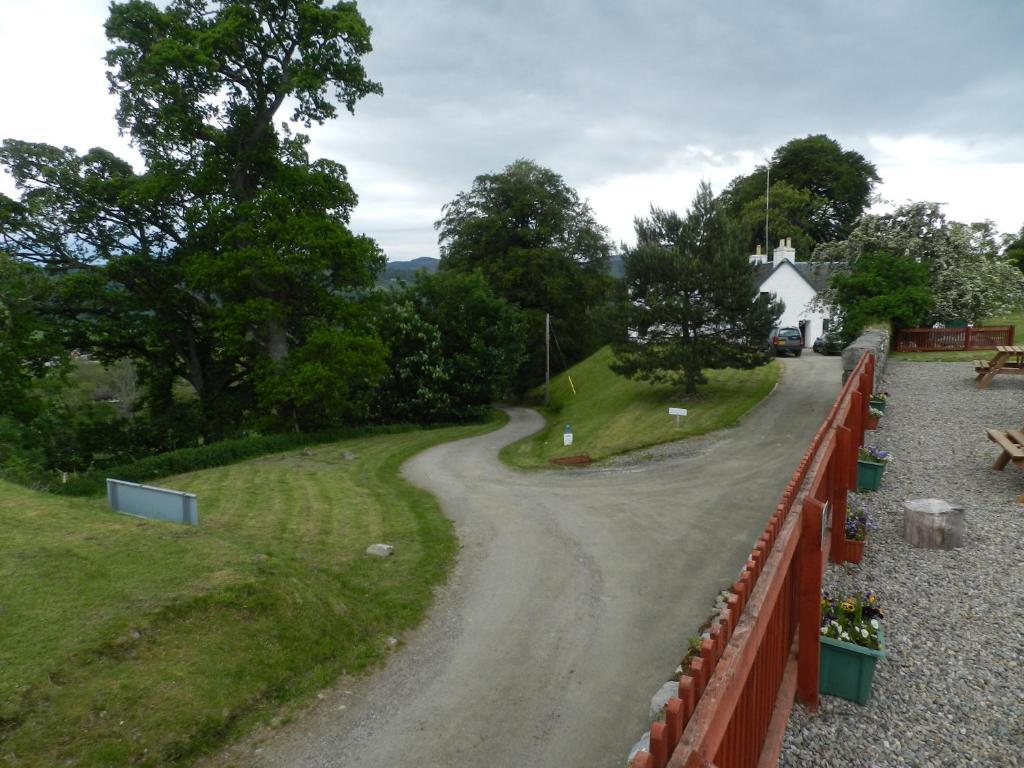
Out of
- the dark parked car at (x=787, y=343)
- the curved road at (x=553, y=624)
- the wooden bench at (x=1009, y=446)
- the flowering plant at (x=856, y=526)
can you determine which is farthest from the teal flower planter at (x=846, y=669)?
the dark parked car at (x=787, y=343)

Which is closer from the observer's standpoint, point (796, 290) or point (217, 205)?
point (217, 205)

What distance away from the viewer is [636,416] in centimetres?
2667

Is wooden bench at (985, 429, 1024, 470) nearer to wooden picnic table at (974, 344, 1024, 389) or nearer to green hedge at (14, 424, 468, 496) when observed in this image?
wooden picnic table at (974, 344, 1024, 389)

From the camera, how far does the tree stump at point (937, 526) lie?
7.90 metres

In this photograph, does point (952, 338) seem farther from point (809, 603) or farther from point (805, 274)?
point (809, 603)

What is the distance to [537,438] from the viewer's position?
3030cm

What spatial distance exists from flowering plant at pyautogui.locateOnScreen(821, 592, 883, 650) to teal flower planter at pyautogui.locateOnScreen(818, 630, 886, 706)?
10 centimetres

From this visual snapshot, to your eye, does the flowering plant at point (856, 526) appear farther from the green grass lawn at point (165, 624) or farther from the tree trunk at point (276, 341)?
the tree trunk at point (276, 341)

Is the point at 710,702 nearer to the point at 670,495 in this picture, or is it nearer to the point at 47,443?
the point at 670,495

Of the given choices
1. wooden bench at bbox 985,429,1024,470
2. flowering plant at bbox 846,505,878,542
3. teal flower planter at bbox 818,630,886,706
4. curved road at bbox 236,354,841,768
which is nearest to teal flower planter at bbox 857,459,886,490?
wooden bench at bbox 985,429,1024,470

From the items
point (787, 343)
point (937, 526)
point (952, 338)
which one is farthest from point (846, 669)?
point (787, 343)

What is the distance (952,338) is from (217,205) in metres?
30.4

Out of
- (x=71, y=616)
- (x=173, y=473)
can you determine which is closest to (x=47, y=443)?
(x=173, y=473)

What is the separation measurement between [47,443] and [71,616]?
749 inches
